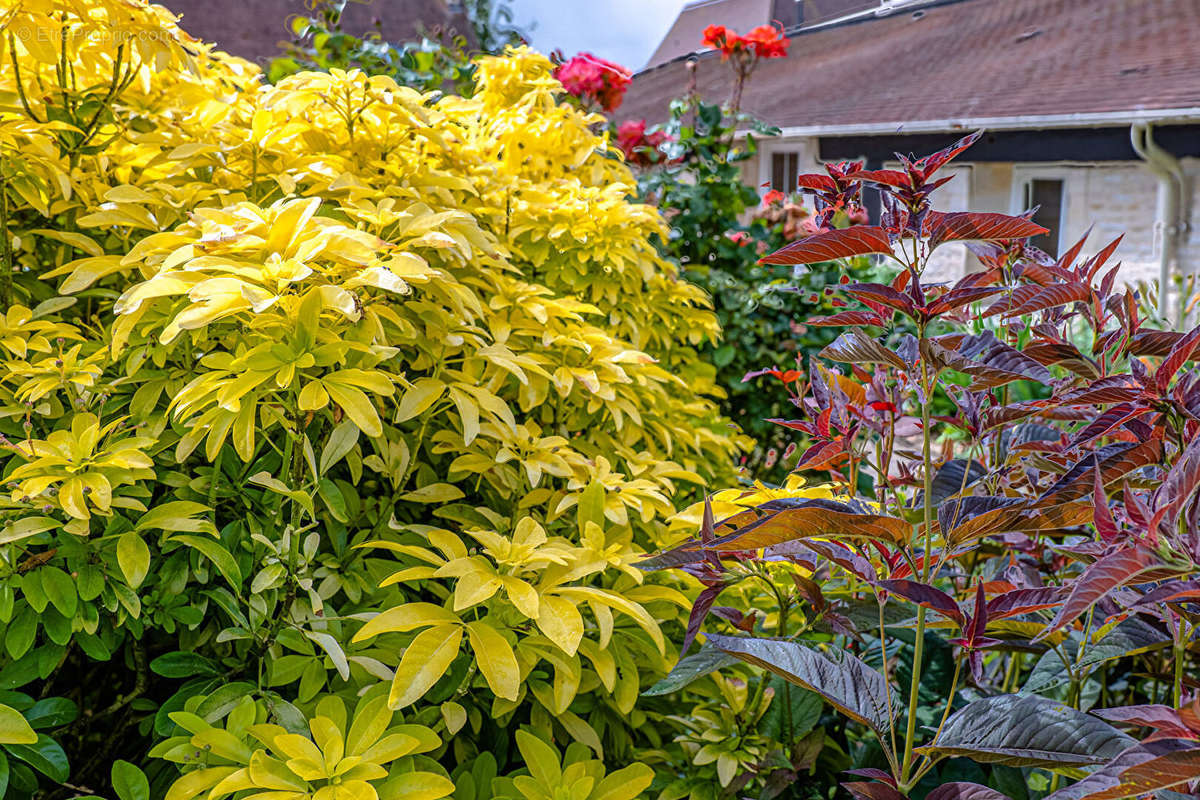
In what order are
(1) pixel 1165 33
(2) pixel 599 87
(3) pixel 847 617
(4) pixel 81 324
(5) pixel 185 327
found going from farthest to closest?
(1) pixel 1165 33 < (2) pixel 599 87 < (4) pixel 81 324 < (3) pixel 847 617 < (5) pixel 185 327

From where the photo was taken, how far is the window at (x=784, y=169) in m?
10.2

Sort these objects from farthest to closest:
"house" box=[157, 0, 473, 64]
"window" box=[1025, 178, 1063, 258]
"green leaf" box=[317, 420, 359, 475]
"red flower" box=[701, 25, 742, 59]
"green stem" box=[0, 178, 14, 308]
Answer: "house" box=[157, 0, 473, 64] < "window" box=[1025, 178, 1063, 258] < "red flower" box=[701, 25, 742, 59] < "green stem" box=[0, 178, 14, 308] < "green leaf" box=[317, 420, 359, 475]

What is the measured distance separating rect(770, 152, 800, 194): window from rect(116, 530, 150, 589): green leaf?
31.8ft

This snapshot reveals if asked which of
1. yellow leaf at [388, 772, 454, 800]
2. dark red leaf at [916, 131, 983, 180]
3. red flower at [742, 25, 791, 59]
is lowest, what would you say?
yellow leaf at [388, 772, 454, 800]

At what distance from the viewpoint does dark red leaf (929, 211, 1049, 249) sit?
2.99 feet

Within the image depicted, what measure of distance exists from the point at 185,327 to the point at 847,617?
874 mm

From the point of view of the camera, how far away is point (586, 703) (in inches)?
49.1

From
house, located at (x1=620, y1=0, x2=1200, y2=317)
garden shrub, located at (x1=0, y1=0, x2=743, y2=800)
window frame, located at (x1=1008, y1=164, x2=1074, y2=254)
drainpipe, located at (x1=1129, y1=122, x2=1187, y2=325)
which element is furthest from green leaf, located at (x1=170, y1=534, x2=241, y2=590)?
window frame, located at (x1=1008, y1=164, x2=1074, y2=254)

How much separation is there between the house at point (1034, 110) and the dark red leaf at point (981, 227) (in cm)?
341

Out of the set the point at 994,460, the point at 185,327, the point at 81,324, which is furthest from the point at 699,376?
the point at 185,327

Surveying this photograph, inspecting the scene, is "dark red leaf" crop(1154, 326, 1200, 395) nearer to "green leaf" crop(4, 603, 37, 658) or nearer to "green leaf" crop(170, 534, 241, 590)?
"green leaf" crop(170, 534, 241, 590)

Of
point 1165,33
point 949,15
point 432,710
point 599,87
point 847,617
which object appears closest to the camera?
point 432,710

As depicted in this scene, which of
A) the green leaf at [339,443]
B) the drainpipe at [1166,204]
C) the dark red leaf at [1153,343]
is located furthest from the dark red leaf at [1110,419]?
the drainpipe at [1166,204]

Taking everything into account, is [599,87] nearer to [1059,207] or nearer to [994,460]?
[994,460]
